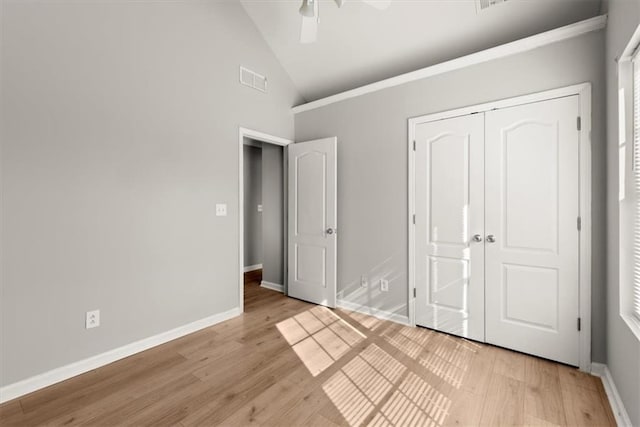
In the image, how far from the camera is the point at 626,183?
67.4 inches

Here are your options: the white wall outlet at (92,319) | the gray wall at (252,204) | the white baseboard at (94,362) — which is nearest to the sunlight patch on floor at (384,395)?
the white baseboard at (94,362)

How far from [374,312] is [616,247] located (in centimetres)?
211

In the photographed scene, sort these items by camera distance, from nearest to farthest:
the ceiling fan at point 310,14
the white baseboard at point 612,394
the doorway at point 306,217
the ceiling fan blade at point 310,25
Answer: the white baseboard at point 612,394 → the ceiling fan at point 310,14 → the ceiling fan blade at point 310,25 → the doorway at point 306,217

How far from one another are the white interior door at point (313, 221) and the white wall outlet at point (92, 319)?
2.13 meters

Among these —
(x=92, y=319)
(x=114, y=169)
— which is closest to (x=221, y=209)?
(x=114, y=169)

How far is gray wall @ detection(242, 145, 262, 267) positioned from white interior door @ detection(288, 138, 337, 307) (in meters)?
2.00

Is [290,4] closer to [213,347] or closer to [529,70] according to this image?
[529,70]

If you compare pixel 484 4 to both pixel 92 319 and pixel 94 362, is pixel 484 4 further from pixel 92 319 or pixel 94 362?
pixel 94 362

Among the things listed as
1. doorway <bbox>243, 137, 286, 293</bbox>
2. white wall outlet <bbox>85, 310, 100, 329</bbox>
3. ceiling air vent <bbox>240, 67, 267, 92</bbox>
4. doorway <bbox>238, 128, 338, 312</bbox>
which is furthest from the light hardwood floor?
ceiling air vent <bbox>240, 67, 267, 92</bbox>

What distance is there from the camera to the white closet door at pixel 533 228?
2.24 metres

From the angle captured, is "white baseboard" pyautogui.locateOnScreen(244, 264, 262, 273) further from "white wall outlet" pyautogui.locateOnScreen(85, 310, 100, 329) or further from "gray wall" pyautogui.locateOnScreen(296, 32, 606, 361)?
"white wall outlet" pyautogui.locateOnScreen(85, 310, 100, 329)

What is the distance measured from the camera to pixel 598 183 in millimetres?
2123

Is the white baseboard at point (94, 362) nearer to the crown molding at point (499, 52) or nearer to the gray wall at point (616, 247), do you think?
the crown molding at point (499, 52)

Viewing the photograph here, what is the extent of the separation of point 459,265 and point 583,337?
0.96 meters
